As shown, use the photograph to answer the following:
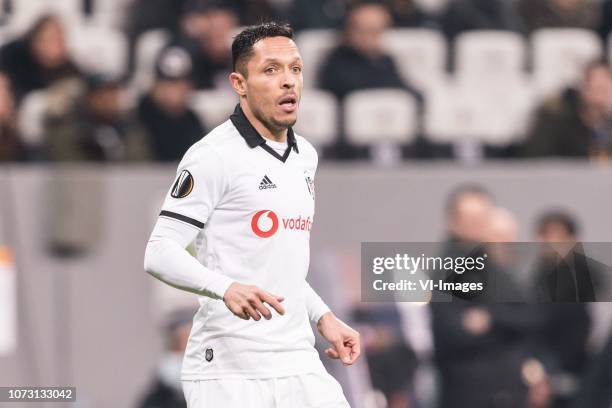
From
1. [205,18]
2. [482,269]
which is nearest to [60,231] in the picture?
[205,18]

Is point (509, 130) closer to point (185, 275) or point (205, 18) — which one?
point (205, 18)

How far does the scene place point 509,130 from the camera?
Answer: 9078 mm

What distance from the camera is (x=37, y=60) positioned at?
9.04 metres

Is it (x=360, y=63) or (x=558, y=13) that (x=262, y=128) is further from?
(x=558, y=13)

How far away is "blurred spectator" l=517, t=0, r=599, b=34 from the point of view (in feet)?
33.4

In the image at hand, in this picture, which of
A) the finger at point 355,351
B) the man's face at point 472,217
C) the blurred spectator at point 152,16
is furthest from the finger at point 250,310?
the blurred spectator at point 152,16

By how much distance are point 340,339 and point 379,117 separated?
480 centimetres

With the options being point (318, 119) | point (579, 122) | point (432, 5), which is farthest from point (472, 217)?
point (432, 5)

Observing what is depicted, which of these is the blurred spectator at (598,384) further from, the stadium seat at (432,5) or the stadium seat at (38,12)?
the stadium seat at (38,12)

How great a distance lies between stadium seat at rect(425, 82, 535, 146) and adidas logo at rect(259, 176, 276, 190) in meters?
4.88

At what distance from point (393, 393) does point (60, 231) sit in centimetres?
234

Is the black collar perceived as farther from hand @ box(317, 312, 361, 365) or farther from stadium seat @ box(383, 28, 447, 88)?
stadium seat @ box(383, 28, 447, 88)

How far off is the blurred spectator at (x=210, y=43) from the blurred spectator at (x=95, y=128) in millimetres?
672

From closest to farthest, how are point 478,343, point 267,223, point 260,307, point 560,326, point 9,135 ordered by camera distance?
point 260,307
point 267,223
point 478,343
point 560,326
point 9,135
